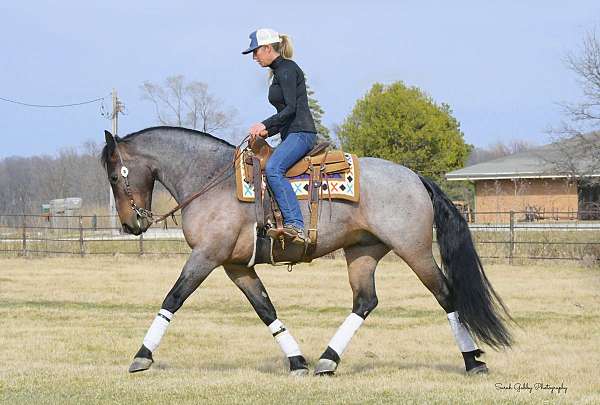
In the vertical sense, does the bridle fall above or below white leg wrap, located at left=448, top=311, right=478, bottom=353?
above

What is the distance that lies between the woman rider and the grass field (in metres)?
1.53

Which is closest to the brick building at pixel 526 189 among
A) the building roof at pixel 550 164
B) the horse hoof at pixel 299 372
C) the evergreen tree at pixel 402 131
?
the building roof at pixel 550 164

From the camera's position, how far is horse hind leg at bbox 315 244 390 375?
318 inches

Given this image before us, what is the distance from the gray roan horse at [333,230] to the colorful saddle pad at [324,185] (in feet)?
0.29

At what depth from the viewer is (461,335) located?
26.8ft

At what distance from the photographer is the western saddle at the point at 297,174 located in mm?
7746

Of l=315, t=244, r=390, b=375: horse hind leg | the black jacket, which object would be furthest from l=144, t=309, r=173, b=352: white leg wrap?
the black jacket

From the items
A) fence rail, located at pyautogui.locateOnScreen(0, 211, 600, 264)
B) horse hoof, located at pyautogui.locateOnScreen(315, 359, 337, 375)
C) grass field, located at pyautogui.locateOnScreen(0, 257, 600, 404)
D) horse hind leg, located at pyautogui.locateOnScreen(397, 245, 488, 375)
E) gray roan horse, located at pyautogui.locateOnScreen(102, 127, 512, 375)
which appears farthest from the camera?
fence rail, located at pyautogui.locateOnScreen(0, 211, 600, 264)

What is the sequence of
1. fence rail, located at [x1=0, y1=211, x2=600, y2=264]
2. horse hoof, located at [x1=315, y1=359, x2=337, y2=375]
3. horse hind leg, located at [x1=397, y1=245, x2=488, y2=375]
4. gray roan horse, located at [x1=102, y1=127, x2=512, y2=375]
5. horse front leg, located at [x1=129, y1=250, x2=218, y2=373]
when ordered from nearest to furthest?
horse front leg, located at [x1=129, y1=250, x2=218, y2=373] → gray roan horse, located at [x1=102, y1=127, x2=512, y2=375] → horse hoof, located at [x1=315, y1=359, x2=337, y2=375] → horse hind leg, located at [x1=397, y1=245, x2=488, y2=375] → fence rail, located at [x1=0, y1=211, x2=600, y2=264]

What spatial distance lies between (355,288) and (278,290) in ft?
38.5

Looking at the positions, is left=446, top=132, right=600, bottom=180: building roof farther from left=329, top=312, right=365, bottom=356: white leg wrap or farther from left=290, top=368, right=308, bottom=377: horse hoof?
left=290, top=368, right=308, bottom=377: horse hoof

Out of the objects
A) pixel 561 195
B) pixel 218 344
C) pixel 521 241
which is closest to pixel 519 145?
pixel 561 195

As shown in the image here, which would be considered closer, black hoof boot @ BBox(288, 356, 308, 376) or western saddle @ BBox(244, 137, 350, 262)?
western saddle @ BBox(244, 137, 350, 262)

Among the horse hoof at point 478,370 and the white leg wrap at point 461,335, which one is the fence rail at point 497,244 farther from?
the horse hoof at point 478,370
